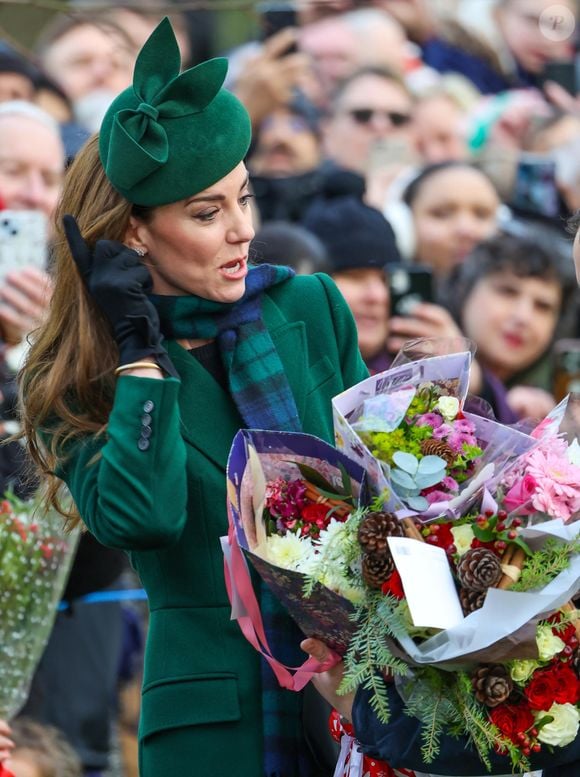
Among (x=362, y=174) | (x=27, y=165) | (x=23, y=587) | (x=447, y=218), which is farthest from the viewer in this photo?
(x=447, y=218)

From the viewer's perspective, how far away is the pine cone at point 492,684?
2314 mm

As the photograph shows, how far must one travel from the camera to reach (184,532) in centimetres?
275

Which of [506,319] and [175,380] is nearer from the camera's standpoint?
[175,380]

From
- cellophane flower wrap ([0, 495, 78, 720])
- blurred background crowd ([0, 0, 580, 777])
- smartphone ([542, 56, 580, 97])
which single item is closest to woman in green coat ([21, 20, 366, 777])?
cellophane flower wrap ([0, 495, 78, 720])

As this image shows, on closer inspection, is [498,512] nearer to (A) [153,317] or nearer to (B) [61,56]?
(A) [153,317]

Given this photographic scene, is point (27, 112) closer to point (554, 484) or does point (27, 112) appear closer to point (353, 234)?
point (353, 234)

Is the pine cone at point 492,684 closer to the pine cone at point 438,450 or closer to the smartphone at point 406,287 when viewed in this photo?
the pine cone at point 438,450

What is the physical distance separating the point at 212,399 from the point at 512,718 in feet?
2.80

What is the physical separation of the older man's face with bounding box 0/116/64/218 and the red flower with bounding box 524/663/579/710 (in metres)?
3.67

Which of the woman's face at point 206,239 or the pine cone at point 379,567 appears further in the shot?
the woman's face at point 206,239

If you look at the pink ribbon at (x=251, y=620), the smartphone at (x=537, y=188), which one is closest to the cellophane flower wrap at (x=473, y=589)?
the pink ribbon at (x=251, y=620)

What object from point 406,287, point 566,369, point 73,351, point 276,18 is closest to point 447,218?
point 566,369

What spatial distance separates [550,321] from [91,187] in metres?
4.30

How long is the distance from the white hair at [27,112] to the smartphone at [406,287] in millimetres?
1461
